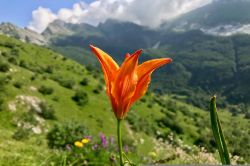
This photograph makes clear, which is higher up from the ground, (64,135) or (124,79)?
(64,135)

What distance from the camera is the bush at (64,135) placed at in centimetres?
1604

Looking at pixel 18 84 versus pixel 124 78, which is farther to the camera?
pixel 18 84

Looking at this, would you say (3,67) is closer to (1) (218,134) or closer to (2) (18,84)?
(2) (18,84)

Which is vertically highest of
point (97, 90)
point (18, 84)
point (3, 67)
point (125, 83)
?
point (3, 67)

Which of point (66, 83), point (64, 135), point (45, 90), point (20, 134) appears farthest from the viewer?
point (66, 83)

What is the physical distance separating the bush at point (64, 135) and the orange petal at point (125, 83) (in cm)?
1371

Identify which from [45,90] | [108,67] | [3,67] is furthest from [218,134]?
[45,90]

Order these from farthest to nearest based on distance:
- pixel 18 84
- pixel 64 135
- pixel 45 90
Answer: pixel 45 90
pixel 18 84
pixel 64 135

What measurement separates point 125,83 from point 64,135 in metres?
15.4

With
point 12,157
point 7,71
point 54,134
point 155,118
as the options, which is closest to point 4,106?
point 7,71

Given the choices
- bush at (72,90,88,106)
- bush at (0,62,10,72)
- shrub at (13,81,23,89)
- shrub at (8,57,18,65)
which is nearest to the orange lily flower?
shrub at (13,81,23,89)

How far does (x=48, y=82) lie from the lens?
62000mm

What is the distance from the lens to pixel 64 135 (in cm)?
1702

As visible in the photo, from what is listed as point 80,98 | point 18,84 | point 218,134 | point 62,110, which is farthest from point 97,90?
point 218,134
